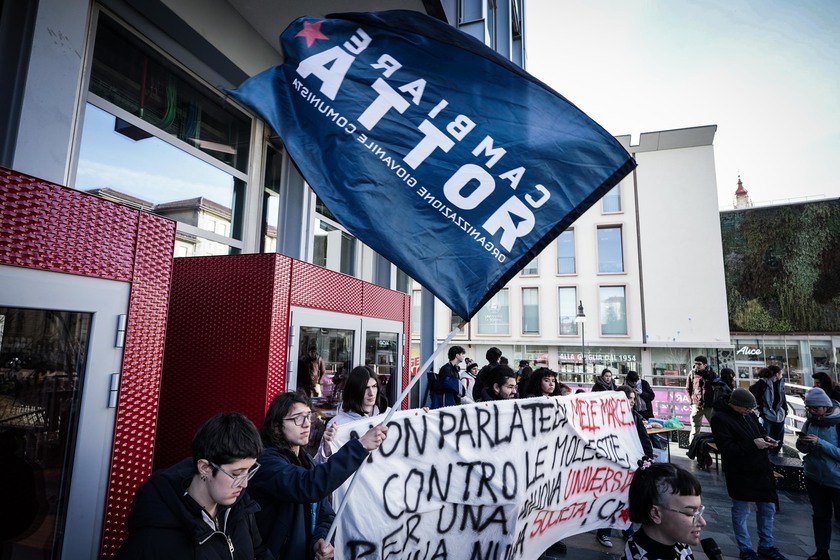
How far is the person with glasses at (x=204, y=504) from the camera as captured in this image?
5.68ft

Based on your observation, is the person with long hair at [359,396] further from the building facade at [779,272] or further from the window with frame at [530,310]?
the building facade at [779,272]

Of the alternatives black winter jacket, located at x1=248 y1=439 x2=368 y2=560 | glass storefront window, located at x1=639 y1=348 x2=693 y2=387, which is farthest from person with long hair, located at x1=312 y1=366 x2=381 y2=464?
glass storefront window, located at x1=639 y1=348 x2=693 y2=387

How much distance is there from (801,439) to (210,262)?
6.97 m

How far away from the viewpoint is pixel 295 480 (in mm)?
2279

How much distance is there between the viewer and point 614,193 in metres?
27.7

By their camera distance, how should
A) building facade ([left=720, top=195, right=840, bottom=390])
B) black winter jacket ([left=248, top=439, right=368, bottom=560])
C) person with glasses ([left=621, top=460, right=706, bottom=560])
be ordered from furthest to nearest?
building facade ([left=720, top=195, right=840, bottom=390])
person with glasses ([left=621, top=460, right=706, bottom=560])
black winter jacket ([left=248, top=439, right=368, bottom=560])

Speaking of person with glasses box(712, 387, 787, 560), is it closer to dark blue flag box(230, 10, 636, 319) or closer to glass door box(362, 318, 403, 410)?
dark blue flag box(230, 10, 636, 319)

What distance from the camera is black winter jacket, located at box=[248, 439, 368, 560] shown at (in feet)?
7.30

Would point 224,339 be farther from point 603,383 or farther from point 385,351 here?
point 603,383

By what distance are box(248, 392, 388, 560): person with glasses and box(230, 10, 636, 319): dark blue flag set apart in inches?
38.4

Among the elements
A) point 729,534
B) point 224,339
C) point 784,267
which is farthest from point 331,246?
point 784,267

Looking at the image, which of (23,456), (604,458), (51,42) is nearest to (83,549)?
(23,456)

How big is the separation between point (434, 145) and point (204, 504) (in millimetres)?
2168

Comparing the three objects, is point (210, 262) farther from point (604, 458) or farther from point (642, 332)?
point (642, 332)
